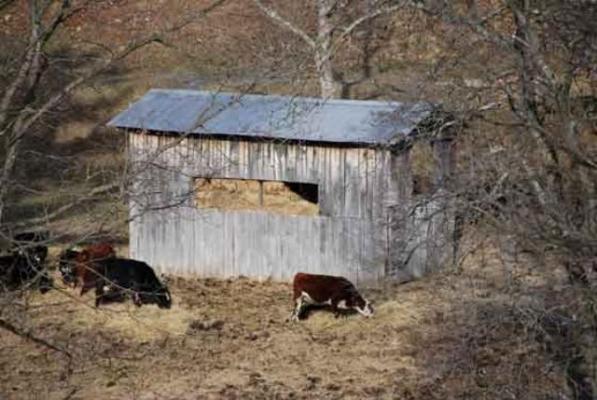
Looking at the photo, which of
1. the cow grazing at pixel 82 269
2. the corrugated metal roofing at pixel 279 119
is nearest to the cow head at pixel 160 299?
the cow grazing at pixel 82 269

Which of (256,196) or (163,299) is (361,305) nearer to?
(163,299)

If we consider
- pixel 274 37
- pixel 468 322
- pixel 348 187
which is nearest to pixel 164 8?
pixel 274 37

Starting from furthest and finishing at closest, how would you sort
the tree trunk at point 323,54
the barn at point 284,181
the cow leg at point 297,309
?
the tree trunk at point 323,54 < the barn at point 284,181 < the cow leg at point 297,309

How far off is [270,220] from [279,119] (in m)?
1.62

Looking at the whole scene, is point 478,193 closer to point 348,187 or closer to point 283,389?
point 283,389

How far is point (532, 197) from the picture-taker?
1155cm

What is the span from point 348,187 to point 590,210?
1020cm

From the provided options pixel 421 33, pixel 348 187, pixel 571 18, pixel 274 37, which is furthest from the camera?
pixel 421 33

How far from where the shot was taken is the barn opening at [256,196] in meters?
22.1

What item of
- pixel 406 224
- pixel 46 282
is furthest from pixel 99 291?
pixel 46 282

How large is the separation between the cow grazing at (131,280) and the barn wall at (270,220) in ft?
3.04

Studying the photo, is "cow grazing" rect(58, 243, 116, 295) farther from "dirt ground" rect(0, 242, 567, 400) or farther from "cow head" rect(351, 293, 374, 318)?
"cow head" rect(351, 293, 374, 318)

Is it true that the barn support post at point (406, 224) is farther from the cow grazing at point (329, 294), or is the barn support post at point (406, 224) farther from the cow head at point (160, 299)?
the cow head at point (160, 299)

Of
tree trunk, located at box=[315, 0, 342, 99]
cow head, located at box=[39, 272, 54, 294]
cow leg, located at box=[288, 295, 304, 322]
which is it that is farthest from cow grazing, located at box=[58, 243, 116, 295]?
tree trunk, located at box=[315, 0, 342, 99]
